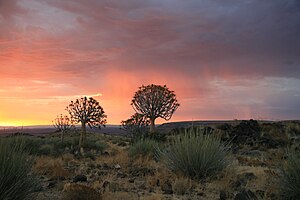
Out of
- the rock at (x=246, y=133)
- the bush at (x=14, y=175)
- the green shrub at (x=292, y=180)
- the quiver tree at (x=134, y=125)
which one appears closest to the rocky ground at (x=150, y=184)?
the green shrub at (x=292, y=180)

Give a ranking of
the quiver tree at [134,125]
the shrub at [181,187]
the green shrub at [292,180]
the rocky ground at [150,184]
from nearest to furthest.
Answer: the green shrub at [292,180] → the rocky ground at [150,184] → the shrub at [181,187] → the quiver tree at [134,125]

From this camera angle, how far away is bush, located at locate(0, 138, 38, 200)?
494 centimetres

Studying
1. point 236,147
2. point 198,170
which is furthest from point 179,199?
point 236,147

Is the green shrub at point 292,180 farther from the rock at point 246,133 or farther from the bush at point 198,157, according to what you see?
the rock at point 246,133

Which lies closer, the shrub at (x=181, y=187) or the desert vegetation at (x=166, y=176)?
the desert vegetation at (x=166, y=176)

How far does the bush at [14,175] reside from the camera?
4.94 m

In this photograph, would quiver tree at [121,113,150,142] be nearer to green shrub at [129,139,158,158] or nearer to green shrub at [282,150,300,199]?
green shrub at [129,139,158,158]

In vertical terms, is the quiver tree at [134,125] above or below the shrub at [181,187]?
above

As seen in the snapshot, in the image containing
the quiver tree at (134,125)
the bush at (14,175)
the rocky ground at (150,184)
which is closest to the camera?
the bush at (14,175)

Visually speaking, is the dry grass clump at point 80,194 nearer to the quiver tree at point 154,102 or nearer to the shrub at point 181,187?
the shrub at point 181,187

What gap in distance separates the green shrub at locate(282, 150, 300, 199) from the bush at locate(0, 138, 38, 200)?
15.4ft

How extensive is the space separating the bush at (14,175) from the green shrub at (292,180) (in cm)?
468

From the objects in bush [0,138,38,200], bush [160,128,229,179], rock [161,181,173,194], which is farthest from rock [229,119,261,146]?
bush [0,138,38,200]

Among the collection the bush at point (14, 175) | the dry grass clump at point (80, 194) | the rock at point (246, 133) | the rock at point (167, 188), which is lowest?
the rock at point (167, 188)
